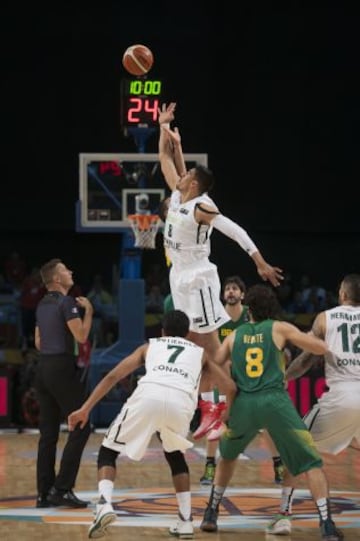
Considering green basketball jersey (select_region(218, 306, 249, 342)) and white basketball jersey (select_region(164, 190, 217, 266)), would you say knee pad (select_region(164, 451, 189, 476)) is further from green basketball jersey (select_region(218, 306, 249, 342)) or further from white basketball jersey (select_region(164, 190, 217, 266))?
green basketball jersey (select_region(218, 306, 249, 342))

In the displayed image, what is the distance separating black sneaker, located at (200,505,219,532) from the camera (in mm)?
7035

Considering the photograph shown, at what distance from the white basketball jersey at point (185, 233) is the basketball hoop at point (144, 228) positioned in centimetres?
575

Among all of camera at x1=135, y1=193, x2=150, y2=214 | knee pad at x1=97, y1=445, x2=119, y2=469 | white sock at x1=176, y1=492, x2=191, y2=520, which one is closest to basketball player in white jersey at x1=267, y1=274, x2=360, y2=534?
white sock at x1=176, y1=492, x2=191, y2=520

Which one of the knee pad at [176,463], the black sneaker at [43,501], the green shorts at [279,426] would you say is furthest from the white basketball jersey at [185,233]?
the black sneaker at [43,501]

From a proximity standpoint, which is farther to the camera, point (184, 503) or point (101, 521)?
point (184, 503)

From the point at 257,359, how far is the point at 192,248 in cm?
147

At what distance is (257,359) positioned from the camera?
22.5 ft

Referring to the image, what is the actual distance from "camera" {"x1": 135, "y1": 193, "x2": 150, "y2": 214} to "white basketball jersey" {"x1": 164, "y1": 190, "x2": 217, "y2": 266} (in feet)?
20.1

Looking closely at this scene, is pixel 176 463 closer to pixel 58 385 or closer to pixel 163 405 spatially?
pixel 163 405

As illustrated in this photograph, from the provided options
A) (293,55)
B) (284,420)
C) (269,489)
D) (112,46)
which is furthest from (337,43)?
(284,420)

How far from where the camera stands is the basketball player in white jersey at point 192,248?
792cm

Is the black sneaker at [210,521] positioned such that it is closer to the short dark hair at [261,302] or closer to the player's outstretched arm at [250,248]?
the short dark hair at [261,302]

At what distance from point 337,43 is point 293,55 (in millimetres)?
812

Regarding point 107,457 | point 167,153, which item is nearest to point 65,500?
point 107,457
